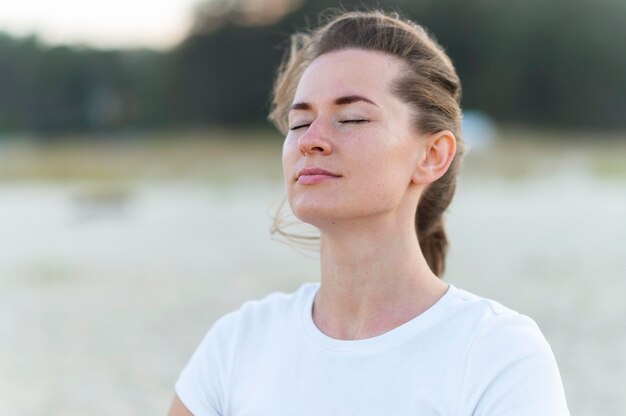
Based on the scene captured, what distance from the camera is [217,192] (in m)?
16.5

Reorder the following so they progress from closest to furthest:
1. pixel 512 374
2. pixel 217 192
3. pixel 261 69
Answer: pixel 512 374, pixel 217 192, pixel 261 69

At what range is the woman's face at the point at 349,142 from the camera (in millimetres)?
1783

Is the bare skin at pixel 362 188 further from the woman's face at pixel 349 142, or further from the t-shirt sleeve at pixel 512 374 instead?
the t-shirt sleeve at pixel 512 374

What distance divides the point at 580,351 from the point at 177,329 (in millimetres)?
2617

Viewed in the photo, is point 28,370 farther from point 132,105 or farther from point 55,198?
point 132,105

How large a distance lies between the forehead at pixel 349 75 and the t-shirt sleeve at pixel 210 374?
46cm

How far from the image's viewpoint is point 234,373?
187 cm

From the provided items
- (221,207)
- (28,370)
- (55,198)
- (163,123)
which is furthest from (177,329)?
(163,123)

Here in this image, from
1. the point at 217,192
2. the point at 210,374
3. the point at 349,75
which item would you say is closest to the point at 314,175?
the point at 349,75

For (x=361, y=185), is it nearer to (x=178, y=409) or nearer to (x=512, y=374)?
(x=512, y=374)

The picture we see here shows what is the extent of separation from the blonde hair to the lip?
210 mm

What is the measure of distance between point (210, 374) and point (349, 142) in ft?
1.67

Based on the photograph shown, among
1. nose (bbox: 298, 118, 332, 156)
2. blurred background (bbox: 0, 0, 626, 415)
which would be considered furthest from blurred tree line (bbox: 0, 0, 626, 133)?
nose (bbox: 298, 118, 332, 156)

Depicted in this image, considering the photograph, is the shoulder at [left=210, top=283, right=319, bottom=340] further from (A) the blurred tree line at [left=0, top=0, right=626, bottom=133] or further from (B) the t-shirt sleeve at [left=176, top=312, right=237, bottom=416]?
(A) the blurred tree line at [left=0, top=0, right=626, bottom=133]
